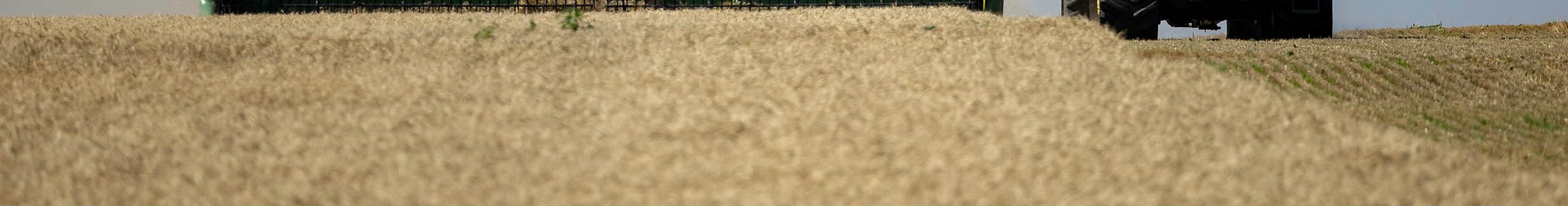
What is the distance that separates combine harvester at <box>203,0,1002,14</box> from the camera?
10.7m

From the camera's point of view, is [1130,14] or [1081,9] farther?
[1081,9]

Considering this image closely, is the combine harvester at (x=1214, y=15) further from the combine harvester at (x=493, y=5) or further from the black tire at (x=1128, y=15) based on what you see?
the combine harvester at (x=493, y=5)

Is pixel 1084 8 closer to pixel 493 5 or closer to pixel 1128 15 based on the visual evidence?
pixel 1128 15

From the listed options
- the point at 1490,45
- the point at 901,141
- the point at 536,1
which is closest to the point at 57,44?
the point at 536,1

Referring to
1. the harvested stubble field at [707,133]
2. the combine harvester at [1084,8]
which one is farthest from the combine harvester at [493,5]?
the harvested stubble field at [707,133]

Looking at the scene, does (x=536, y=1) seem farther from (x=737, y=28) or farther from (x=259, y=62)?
(x=259, y=62)

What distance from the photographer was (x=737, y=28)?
7.30 metres

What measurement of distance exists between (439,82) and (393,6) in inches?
237

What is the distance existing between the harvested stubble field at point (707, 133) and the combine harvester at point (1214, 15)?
14.1 feet

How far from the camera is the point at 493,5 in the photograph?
10969 mm

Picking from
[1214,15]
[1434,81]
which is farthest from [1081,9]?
[1434,81]

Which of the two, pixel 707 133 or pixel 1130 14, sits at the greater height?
pixel 1130 14

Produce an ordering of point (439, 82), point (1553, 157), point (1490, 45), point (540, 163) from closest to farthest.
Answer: point (540, 163) < point (439, 82) < point (1553, 157) < point (1490, 45)

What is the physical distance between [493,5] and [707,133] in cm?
742
